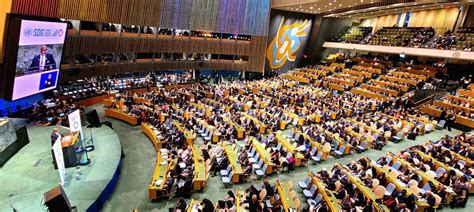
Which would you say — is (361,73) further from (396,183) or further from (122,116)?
(122,116)

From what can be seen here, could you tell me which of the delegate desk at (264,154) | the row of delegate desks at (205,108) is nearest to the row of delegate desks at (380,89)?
the row of delegate desks at (205,108)

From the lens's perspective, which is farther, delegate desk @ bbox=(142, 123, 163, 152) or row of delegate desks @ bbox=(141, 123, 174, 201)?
delegate desk @ bbox=(142, 123, 163, 152)

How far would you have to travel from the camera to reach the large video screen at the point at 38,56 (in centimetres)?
1148

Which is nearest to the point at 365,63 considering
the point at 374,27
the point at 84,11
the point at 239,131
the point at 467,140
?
the point at 374,27

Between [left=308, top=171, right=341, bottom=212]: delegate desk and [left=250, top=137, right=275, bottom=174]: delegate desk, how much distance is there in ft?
5.63

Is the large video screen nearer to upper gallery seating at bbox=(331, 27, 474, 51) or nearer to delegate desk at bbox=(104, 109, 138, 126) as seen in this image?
delegate desk at bbox=(104, 109, 138, 126)

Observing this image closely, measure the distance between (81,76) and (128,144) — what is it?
296 inches

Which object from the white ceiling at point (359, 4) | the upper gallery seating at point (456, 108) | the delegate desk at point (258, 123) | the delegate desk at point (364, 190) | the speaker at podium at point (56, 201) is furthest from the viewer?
the white ceiling at point (359, 4)

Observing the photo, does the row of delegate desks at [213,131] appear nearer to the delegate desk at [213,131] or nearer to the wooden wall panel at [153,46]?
the delegate desk at [213,131]

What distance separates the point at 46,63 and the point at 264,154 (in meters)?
9.90

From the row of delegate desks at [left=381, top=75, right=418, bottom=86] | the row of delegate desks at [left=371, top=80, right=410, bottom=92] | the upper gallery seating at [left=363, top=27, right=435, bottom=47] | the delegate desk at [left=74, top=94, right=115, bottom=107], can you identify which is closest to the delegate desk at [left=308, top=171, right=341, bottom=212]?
the delegate desk at [left=74, top=94, right=115, bottom=107]

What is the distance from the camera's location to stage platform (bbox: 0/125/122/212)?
27.5ft

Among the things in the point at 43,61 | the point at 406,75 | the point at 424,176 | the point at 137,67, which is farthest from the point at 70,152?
the point at 406,75

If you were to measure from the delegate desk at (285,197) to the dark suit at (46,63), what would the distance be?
10543mm
